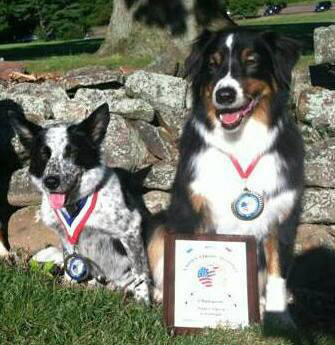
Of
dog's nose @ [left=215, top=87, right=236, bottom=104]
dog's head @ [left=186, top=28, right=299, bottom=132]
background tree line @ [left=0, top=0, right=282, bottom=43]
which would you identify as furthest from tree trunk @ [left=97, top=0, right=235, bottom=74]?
background tree line @ [left=0, top=0, right=282, bottom=43]

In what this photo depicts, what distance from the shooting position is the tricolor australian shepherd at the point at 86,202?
197 inches

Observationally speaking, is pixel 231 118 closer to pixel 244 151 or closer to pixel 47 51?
pixel 244 151

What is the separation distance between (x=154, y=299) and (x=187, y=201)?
968mm

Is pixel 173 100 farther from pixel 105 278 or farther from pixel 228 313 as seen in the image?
pixel 228 313

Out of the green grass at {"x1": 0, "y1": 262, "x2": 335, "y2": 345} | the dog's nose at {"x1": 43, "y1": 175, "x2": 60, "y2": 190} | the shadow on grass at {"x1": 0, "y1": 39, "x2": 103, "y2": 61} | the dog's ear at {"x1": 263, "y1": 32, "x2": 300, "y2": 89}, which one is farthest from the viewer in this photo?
the shadow on grass at {"x1": 0, "y1": 39, "x2": 103, "y2": 61}

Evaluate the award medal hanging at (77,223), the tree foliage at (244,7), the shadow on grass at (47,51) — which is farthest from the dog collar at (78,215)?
the tree foliage at (244,7)

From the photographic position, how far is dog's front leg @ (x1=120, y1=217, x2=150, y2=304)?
17.2ft

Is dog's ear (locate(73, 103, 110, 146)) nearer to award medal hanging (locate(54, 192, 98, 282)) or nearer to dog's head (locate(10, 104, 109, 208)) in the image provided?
dog's head (locate(10, 104, 109, 208))

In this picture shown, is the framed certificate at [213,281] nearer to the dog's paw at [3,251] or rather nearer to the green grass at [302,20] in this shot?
the dog's paw at [3,251]

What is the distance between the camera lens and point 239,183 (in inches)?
181

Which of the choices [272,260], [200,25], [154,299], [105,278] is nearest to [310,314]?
[272,260]

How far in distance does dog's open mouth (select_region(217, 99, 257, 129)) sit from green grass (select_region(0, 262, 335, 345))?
131 cm

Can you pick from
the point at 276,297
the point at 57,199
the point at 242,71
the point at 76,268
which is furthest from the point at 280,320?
the point at 57,199

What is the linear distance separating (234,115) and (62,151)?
1386 millimetres
